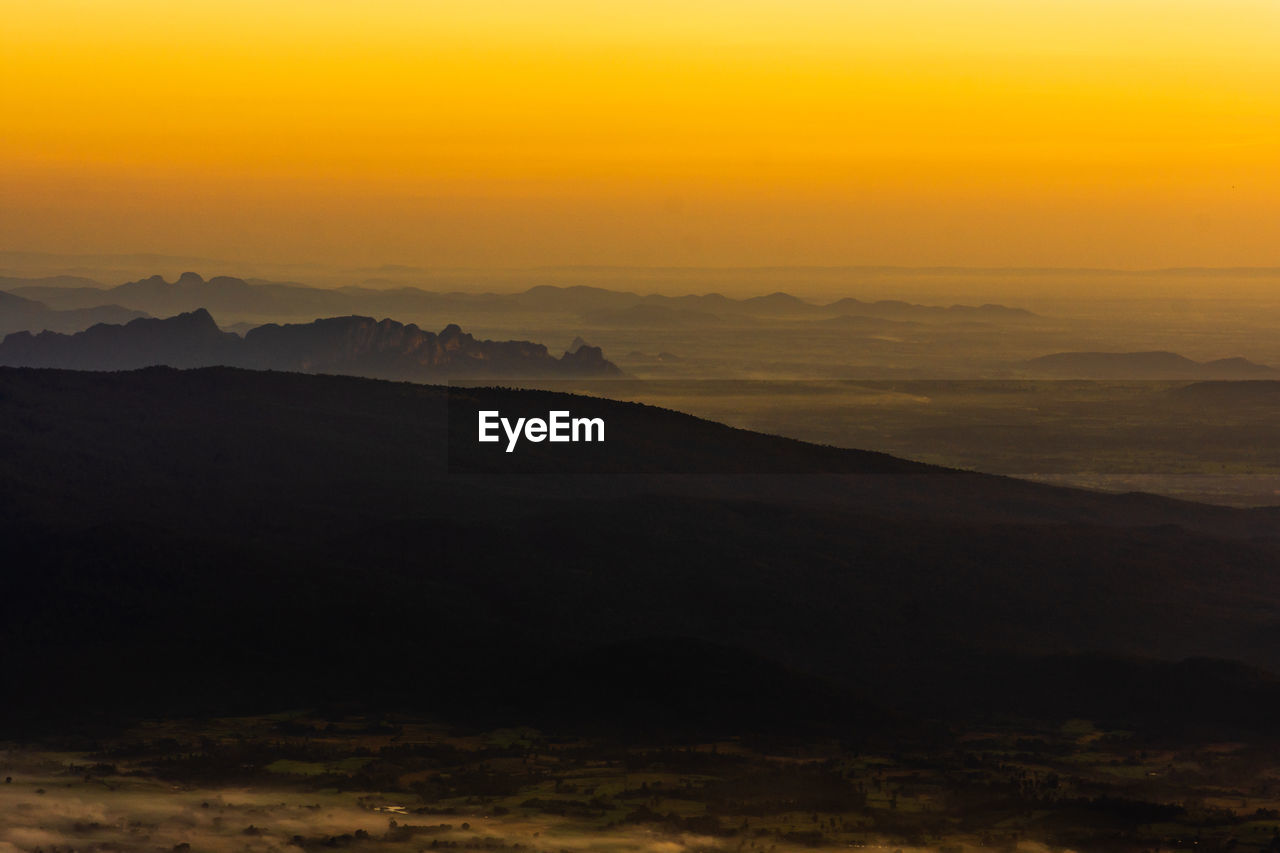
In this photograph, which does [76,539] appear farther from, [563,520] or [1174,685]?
[1174,685]

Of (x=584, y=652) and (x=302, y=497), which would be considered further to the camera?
(x=302, y=497)

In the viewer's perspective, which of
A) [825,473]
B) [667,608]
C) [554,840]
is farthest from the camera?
[825,473]

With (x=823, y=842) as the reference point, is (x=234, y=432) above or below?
above

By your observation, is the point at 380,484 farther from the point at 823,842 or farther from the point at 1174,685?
the point at 823,842

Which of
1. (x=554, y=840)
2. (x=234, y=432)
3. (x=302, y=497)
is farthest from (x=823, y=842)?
(x=234, y=432)

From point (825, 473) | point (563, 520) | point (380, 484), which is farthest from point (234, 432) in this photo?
point (825, 473)

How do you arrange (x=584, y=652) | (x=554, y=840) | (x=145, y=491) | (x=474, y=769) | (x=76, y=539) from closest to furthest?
(x=554, y=840) < (x=474, y=769) < (x=584, y=652) < (x=76, y=539) < (x=145, y=491)
